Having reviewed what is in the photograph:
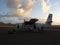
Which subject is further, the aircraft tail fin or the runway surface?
the aircraft tail fin

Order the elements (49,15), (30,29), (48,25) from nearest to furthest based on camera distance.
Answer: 1. (30,29)
2. (48,25)
3. (49,15)

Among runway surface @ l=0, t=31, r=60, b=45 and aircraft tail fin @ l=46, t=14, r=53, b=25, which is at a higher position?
aircraft tail fin @ l=46, t=14, r=53, b=25

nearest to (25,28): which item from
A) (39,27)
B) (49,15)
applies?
(39,27)

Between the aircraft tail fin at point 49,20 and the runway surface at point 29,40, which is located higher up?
the aircraft tail fin at point 49,20

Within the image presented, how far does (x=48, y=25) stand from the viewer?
1681 inches

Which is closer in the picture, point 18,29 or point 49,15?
point 18,29

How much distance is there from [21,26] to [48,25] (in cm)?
782

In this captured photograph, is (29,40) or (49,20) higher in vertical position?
(49,20)

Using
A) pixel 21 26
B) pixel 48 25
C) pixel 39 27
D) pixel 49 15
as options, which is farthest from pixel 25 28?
pixel 49 15

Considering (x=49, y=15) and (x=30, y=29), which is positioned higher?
(x=49, y=15)

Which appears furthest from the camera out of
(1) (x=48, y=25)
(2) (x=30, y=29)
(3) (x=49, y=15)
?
(3) (x=49, y=15)

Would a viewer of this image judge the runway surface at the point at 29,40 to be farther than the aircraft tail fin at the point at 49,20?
No

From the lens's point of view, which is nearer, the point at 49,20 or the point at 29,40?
the point at 29,40

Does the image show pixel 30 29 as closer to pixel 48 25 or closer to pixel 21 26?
pixel 21 26
